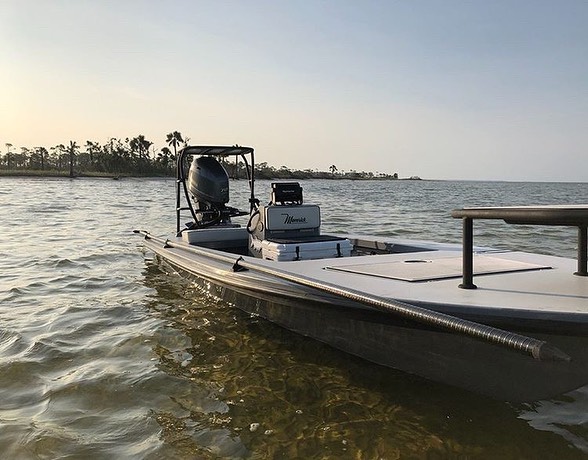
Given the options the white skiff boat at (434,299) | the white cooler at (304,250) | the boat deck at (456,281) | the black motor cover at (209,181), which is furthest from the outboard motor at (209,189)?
the boat deck at (456,281)

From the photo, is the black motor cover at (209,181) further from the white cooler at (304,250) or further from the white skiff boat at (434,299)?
the white cooler at (304,250)

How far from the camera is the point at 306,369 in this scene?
425 cm

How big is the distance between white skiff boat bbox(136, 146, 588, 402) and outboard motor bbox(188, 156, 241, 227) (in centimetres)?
166

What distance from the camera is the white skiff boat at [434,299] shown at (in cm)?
276

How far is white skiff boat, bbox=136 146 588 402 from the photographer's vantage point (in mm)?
2760

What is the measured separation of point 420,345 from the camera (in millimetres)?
3422

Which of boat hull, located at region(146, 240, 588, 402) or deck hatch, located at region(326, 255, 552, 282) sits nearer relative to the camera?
boat hull, located at region(146, 240, 588, 402)

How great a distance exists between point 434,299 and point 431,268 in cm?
105

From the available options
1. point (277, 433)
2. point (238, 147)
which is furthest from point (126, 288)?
point (277, 433)

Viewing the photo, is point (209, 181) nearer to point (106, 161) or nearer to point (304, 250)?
point (304, 250)

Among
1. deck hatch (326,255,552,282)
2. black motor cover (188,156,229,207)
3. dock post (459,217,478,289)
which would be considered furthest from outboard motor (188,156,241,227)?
dock post (459,217,478,289)

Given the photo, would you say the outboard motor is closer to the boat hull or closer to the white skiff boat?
the white skiff boat

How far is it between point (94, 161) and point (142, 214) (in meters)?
78.2

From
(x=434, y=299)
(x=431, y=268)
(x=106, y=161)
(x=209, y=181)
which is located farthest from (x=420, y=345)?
(x=106, y=161)
